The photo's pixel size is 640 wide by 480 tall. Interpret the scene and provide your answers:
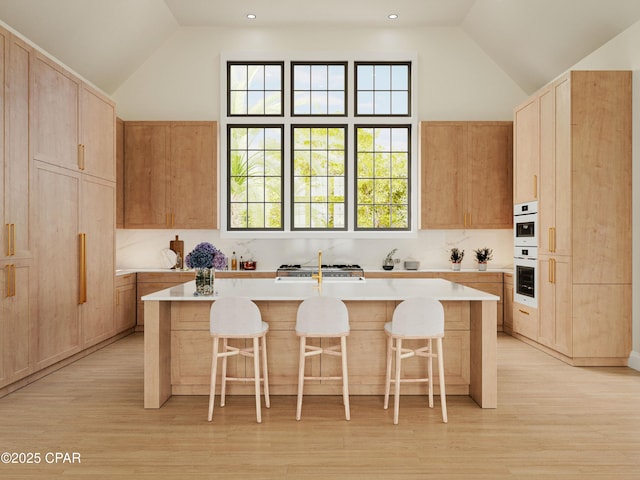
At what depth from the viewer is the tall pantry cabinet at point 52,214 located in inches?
150

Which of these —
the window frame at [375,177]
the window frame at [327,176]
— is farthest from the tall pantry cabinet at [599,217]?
the window frame at [327,176]

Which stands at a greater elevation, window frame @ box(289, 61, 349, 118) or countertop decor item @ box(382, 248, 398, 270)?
window frame @ box(289, 61, 349, 118)

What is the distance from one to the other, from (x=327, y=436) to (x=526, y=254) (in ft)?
11.9

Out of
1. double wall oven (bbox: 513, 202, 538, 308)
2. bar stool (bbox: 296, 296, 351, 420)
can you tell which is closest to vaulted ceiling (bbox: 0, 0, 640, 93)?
double wall oven (bbox: 513, 202, 538, 308)

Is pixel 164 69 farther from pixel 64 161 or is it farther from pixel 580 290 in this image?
pixel 580 290

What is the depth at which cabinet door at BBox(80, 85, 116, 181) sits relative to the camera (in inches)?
196

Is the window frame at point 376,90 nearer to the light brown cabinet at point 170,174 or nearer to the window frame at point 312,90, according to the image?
the window frame at point 312,90

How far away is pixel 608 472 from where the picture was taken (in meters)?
2.55

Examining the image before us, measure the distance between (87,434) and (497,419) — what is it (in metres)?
2.74

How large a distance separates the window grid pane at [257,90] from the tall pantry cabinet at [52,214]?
6.19 ft

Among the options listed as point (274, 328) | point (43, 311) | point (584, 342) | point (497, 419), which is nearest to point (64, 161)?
point (43, 311)

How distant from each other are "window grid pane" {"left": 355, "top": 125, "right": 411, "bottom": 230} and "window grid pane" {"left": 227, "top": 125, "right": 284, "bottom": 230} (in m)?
1.17

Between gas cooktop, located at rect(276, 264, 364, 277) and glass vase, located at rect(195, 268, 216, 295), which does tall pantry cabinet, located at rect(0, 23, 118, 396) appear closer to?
glass vase, located at rect(195, 268, 216, 295)

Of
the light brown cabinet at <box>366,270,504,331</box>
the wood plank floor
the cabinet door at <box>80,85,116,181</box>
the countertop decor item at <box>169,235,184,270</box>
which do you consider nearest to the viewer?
the wood plank floor
